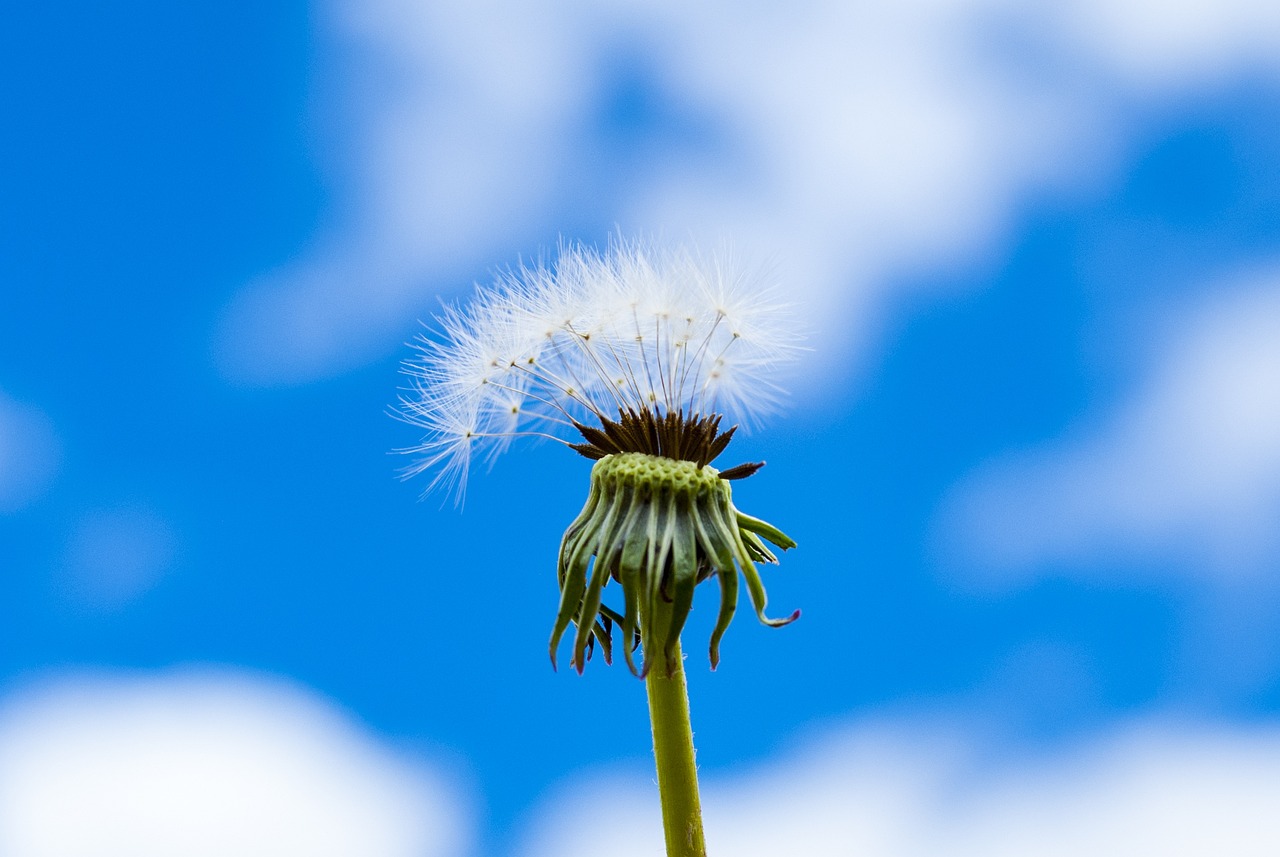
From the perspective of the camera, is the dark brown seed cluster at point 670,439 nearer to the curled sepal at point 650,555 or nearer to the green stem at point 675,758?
the curled sepal at point 650,555

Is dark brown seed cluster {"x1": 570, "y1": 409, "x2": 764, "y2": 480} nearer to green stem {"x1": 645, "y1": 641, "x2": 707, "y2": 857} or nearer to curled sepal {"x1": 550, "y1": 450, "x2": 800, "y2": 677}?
curled sepal {"x1": 550, "y1": 450, "x2": 800, "y2": 677}

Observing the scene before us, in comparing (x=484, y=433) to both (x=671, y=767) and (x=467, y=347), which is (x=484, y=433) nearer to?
(x=467, y=347)

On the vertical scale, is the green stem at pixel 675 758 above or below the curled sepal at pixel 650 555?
below

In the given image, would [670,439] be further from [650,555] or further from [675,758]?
[675,758]

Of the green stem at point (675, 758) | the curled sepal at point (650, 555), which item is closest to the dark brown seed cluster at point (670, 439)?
the curled sepal at point (650, 555)

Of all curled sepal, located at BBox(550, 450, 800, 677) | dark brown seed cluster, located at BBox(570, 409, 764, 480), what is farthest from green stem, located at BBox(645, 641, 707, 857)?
dark brown seed cluster, located at BBox(570, 409, 764, 480)

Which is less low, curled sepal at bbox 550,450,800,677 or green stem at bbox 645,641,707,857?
curled sepal at bbox 550,450,800,677
